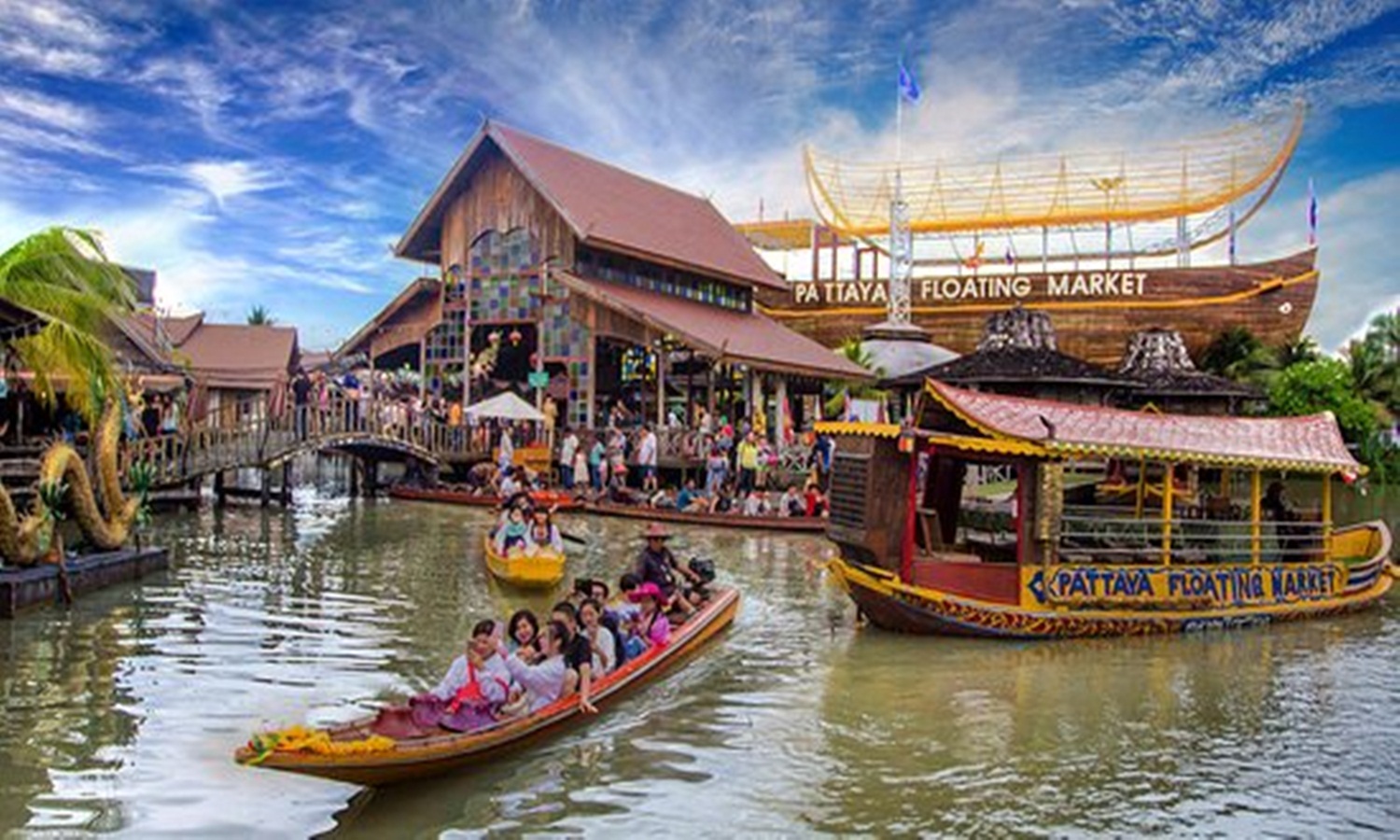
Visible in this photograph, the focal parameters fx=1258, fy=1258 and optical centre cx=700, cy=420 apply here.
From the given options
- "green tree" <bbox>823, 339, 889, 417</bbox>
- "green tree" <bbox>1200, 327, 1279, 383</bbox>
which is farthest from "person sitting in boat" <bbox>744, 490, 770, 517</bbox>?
"green tree" <bbox>1200, 327, 1279, 383</bbox>

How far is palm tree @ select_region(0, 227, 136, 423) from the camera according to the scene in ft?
50.7

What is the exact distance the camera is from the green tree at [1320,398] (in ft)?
110

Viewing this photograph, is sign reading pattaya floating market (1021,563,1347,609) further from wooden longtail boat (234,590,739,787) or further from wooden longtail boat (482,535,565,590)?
wooden longtail boat (482,535,565,590)

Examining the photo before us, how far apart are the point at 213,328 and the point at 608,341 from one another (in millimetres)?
22637

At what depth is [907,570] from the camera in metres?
13.2

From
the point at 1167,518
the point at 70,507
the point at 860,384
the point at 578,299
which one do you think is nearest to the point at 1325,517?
the point at 1167,518

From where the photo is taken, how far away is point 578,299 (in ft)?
96.7

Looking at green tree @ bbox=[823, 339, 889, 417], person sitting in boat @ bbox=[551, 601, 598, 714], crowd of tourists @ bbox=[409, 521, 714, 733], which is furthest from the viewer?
green tree @ bbox=[823, 339, 889, 417]

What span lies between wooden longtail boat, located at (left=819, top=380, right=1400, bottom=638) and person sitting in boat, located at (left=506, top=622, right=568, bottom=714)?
4.48 m

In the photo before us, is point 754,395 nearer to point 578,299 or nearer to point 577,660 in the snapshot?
point 578,299

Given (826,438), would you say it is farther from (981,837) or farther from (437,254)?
(981,837)

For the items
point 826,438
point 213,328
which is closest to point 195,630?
point 826,438

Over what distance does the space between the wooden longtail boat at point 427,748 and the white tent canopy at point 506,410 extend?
58.4 feet

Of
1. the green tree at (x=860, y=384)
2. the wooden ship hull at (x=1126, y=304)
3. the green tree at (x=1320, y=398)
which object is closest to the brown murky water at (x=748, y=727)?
the green tree at (x=860, y=384)
